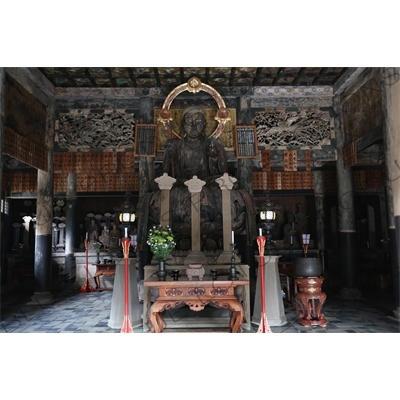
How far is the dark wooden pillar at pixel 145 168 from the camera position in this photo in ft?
21.2

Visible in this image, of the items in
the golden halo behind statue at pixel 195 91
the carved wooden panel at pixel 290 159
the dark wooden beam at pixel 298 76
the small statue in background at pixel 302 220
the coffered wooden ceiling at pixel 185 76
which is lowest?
the small statue in background at pixel 302 220

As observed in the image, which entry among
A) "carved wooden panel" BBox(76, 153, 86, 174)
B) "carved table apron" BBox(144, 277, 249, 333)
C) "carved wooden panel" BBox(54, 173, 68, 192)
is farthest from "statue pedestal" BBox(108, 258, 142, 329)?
"carved wooden panel" BBox(54, 173, 68, 192)

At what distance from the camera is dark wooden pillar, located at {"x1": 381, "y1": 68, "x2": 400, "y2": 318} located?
4.59m

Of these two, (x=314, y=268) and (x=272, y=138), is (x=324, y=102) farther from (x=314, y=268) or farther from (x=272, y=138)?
(x=314, y=268)

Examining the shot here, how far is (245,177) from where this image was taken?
6.62 metres

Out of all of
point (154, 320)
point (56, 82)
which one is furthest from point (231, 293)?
point (56, 82)

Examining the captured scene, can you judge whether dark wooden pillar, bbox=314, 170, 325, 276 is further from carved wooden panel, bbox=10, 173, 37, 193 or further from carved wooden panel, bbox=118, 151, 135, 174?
carved wooden panel, bbox=10, 173, 37, 193

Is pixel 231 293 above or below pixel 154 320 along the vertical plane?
above

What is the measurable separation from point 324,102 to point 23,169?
7001 mm

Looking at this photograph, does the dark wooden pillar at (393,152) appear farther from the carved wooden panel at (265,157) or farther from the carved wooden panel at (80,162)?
the carved wooden panel at (80,162)

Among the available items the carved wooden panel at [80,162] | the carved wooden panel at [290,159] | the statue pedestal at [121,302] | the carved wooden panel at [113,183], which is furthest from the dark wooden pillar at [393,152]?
the carved wooden panel at [113,183]

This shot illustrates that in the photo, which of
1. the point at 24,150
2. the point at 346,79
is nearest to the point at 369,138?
the point at 346,79

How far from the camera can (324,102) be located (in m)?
6.87

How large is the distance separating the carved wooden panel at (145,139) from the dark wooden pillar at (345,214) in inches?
134
